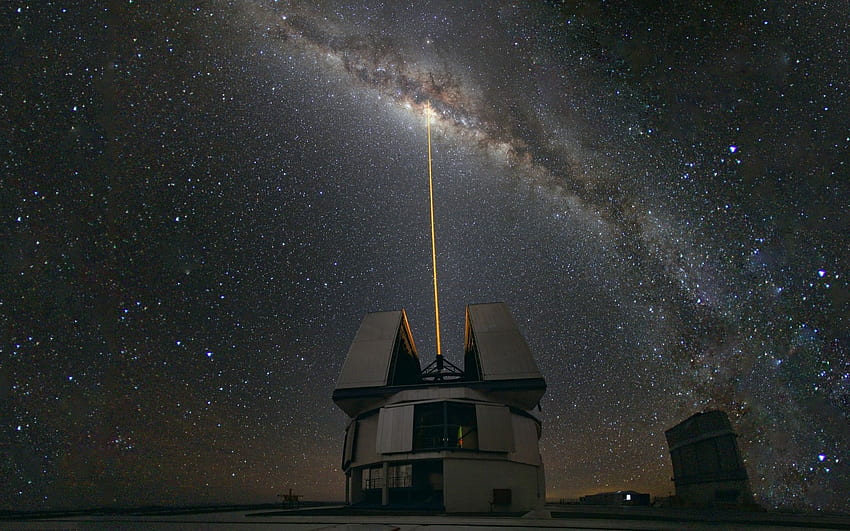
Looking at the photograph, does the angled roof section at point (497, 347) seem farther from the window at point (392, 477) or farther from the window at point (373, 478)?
the window at point (373, 478)

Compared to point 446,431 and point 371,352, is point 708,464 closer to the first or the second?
point 446,431

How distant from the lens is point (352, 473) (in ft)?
87.4

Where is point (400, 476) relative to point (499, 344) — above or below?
below

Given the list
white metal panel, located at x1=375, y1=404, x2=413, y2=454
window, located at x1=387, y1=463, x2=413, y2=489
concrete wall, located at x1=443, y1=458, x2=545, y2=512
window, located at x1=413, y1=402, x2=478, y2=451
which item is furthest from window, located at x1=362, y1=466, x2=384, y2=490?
concrete wall, located at x1=443, y1=458, x2=545, y2=512

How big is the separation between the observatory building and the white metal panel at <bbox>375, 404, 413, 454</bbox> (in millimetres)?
51

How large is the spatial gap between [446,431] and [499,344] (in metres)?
8.15

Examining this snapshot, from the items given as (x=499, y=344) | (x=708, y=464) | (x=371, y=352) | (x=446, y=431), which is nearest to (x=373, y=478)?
(x=446, y=431)

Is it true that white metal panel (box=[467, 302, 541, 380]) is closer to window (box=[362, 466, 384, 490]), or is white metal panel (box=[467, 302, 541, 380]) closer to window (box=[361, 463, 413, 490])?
window (box=[361, 463, 413, 490])

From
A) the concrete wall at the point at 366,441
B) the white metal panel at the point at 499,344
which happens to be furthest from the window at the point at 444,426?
the concrete wall at the point at 366,441

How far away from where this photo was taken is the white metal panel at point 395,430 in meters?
23.2

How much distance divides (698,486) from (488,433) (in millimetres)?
22833

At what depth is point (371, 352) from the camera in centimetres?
3000

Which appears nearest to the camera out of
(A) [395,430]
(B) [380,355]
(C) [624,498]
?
(A) [395,430]

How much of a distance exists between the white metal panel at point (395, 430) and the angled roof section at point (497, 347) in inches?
215
